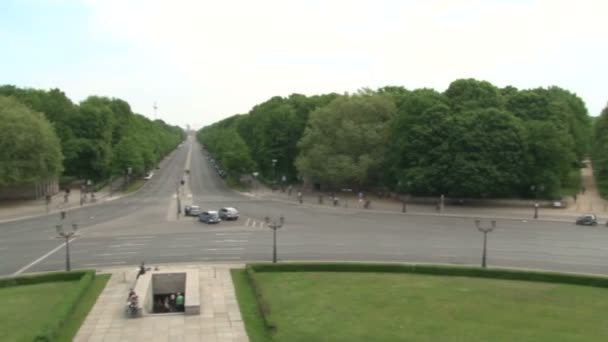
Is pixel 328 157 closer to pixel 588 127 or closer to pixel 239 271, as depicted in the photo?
pixel 239 271

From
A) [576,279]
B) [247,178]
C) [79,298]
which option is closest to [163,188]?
[247,178]

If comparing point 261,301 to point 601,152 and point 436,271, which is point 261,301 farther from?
point 601,152

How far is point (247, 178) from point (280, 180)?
41.4 feet

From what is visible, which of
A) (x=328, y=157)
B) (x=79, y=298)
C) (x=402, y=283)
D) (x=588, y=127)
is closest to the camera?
(x=79, y=298)

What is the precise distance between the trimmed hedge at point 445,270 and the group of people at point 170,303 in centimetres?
483

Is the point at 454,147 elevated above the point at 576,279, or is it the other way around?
the point at 454,147

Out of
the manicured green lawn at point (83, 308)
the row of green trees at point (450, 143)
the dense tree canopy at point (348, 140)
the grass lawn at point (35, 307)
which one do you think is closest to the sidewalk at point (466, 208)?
the row of green trees at point (450, 143)

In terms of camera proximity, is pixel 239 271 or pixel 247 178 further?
pixel 247 178

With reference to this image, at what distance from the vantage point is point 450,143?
219 ft

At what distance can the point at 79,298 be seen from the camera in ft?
94.8

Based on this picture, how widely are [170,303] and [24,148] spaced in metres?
44.1

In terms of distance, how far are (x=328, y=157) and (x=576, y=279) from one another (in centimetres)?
4490

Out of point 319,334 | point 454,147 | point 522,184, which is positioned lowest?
point 319,334

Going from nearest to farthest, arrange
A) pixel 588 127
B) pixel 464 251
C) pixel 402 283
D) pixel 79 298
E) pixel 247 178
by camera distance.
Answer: pixel 79 298
pixel 402 283
pixel 464 251
pixel 588 127
pixel 247 178
